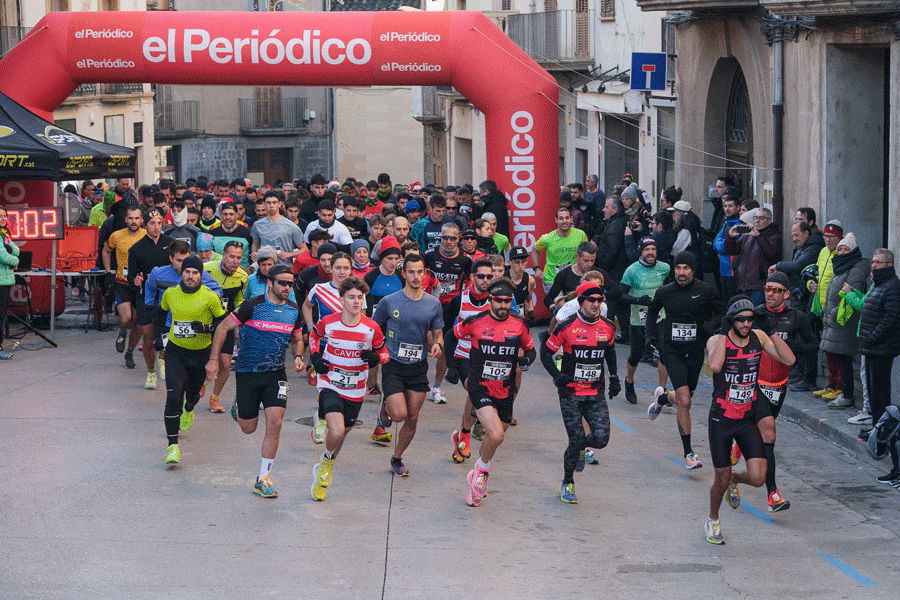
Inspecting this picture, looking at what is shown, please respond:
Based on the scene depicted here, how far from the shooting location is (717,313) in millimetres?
10773

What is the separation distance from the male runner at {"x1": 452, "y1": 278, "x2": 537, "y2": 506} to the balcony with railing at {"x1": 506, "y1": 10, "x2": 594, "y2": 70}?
16.0 meters

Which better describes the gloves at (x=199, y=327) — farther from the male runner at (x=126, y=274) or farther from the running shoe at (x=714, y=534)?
the running shoe at (x=714, y=534)

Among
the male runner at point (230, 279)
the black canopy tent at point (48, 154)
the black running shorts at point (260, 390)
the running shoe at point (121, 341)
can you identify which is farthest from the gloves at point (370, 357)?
the black canopy tent at point (48, 154)

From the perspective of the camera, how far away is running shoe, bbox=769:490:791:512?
9012 millimetres

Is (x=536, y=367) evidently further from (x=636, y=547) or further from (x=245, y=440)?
(x=636, y=547)

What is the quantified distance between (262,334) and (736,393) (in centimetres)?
360

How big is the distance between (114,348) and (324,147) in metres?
33.1

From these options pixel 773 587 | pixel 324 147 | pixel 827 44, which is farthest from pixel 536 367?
pixel 324 147

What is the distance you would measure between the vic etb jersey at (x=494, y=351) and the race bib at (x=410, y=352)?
25.0 inches

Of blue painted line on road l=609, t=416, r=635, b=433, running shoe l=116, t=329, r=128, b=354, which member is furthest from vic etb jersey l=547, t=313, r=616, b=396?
running shoe l=116, t=329, r=128, b=354

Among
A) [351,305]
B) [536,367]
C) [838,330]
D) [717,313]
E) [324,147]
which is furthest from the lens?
[324,147]

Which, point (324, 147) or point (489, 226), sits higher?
point (324, 147)

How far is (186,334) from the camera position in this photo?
10.3 metres

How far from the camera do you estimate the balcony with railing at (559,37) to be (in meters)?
25.1
